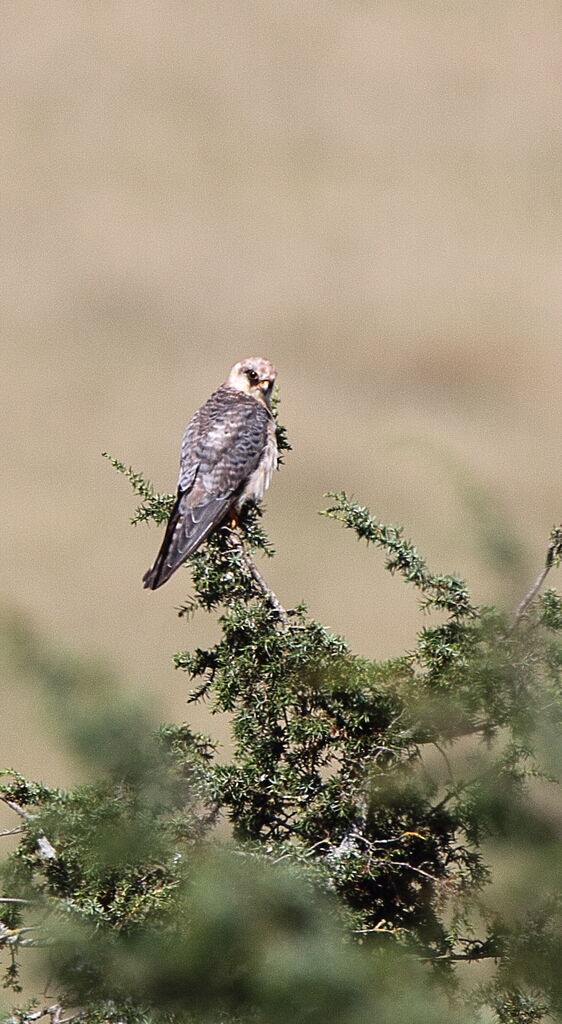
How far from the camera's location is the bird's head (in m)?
3.02

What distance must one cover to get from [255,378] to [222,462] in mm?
422

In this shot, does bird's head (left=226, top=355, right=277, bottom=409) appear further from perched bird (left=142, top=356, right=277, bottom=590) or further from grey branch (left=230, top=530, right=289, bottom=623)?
grey branch (left=230, top=530, right=289, bottom=623)

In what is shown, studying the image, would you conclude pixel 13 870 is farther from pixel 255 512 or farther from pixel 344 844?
pixel 255 512

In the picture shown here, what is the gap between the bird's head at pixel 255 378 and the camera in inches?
119

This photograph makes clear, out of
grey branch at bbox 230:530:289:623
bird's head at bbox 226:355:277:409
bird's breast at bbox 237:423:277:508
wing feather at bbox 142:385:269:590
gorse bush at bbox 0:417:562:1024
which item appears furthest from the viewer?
bird's head at bbox 226:355:277:409

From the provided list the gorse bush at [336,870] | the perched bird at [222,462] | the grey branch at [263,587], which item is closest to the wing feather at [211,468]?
the perched bird at [222,462]

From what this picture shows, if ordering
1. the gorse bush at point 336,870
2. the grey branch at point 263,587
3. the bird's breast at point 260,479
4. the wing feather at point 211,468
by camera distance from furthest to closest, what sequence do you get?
1. the bird's breast at point 260,479
2. the wing feather at point 211,468
3. the grey branch at point 263,587
4. the gorse bush at point 336,870

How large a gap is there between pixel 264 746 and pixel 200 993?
85 cm

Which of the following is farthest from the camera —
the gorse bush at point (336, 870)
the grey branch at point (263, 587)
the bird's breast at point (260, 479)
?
the bird's breast at point (260, 479)

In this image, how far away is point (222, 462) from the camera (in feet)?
8.80

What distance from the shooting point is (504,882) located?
416mm

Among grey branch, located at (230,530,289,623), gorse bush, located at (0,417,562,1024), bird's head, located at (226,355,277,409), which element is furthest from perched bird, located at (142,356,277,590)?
gorse bush, located at (0,417,562,1024)

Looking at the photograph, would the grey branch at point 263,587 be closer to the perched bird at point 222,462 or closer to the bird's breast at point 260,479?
the perched bird at point 222,462

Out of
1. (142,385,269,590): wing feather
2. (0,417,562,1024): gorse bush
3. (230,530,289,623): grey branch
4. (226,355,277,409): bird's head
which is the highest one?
(226,355,277,409): bird's head
